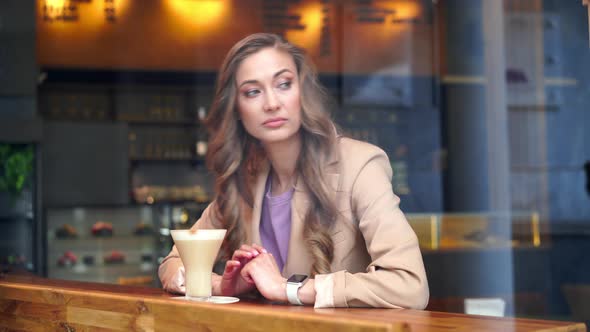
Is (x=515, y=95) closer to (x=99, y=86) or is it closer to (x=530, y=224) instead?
(x=530, y=224)

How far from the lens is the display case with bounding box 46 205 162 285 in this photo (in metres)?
6.03

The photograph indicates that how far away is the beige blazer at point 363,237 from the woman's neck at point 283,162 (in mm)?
37

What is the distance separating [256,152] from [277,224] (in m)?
0.21

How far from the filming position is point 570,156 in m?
5.40

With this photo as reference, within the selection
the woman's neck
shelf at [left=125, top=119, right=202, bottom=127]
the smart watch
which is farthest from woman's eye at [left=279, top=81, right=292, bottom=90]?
shelf at [left=125, top=119, right=202, bottom=127]

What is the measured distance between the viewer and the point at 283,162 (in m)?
2.11

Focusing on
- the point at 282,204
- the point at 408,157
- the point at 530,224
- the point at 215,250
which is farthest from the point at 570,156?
the point at 215,250

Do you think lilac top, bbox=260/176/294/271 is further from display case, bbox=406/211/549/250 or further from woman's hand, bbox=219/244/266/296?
display case, bbox=406/211/549/250

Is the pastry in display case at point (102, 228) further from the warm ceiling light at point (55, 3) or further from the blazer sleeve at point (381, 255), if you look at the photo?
the blazer sleeve at point (381, 255)

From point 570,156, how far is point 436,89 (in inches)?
115

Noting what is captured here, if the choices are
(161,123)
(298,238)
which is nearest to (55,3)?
(161,123)

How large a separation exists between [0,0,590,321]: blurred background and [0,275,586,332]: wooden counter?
2344 millimetres

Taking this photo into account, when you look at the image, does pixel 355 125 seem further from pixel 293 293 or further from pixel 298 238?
pixel 293 293

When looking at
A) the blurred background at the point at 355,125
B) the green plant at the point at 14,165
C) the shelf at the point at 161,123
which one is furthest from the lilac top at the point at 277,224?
the shelf at the point at 161,123
